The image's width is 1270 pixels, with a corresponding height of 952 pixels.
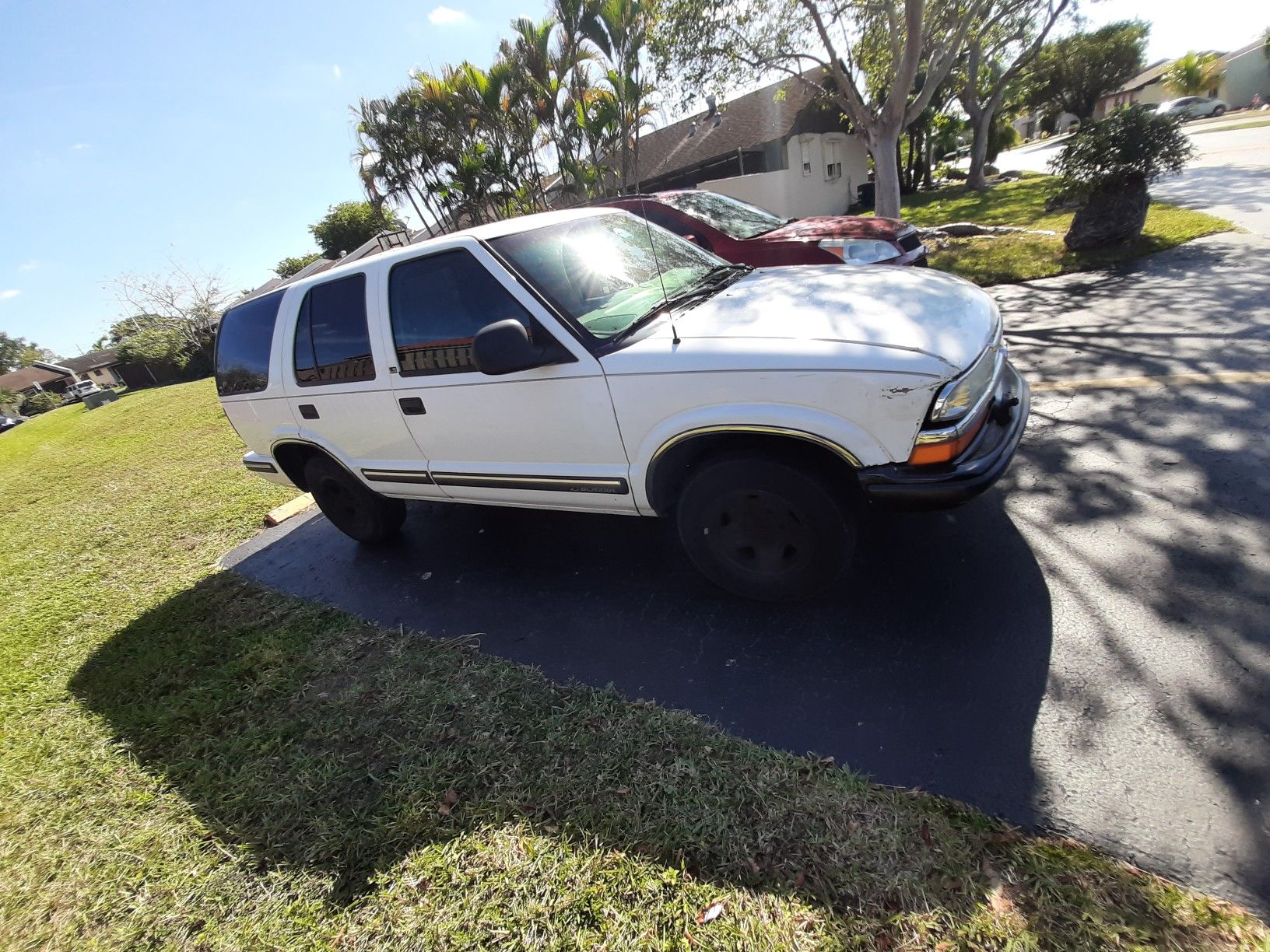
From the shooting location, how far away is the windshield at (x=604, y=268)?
2824 millimetres

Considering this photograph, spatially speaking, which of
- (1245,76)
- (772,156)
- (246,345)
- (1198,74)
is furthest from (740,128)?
(1245,76)

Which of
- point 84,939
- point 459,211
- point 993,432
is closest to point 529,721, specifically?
point 84,939

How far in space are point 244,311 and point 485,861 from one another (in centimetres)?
398

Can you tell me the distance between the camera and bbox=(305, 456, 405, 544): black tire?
4.12 metres

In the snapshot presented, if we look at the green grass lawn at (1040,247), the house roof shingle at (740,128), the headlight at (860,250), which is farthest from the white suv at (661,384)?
the house roof shingle at (740,128)

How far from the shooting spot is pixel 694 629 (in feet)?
9.29

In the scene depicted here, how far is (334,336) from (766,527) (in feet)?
9.30

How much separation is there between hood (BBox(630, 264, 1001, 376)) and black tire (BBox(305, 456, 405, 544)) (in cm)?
263

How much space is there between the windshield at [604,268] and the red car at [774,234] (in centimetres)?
280

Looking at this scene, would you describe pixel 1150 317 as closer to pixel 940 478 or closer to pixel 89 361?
pixel 940 478

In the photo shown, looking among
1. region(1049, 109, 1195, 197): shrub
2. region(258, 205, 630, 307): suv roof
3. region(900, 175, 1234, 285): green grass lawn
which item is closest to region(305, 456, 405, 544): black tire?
region(258, 205, 630, 307): suv roof

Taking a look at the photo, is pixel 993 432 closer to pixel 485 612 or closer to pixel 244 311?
pixel 485 612

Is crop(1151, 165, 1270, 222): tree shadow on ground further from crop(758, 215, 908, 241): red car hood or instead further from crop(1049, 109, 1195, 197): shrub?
crop(758, 215, 908, 241): red car hood

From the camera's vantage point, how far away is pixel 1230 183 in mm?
10578
